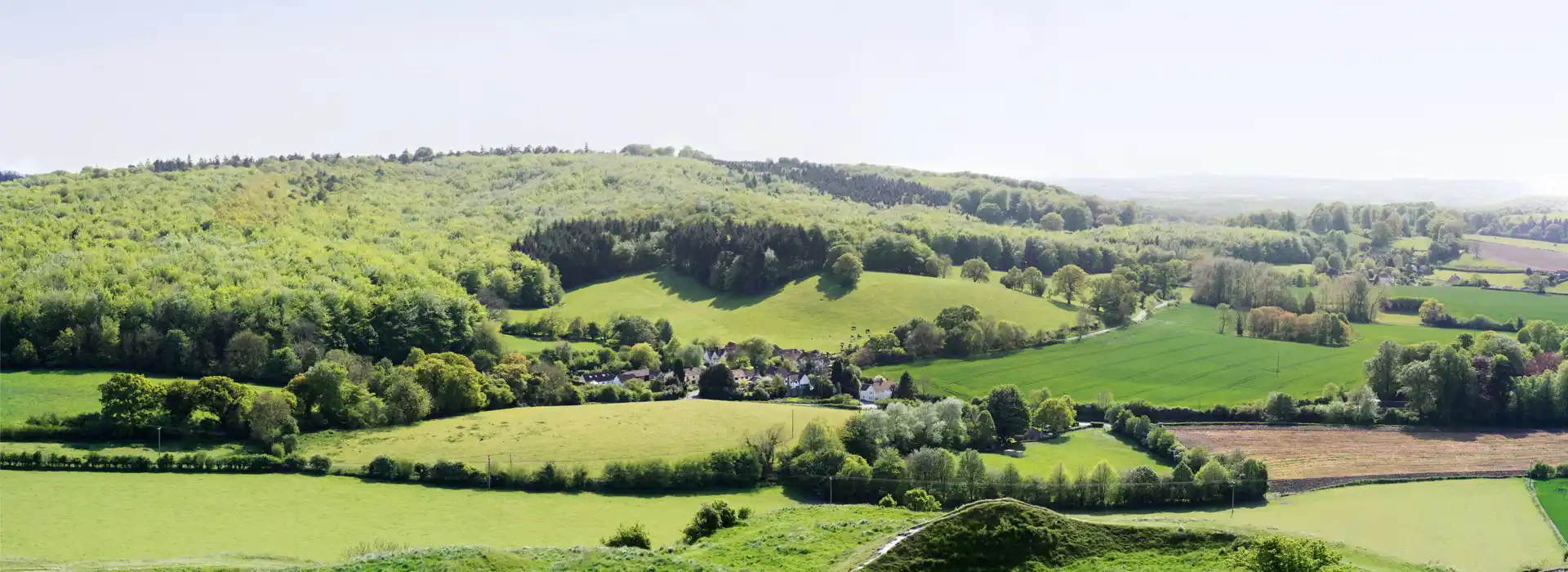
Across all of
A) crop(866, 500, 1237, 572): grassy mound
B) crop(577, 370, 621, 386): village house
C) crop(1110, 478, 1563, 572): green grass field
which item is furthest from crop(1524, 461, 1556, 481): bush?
crop(577, 370, 621, 386): village house

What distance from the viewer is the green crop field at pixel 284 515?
4325 centimetres

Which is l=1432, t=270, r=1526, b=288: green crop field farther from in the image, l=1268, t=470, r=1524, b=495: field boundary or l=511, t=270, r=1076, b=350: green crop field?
l=1268, t=470, r=1524, b=495: field boundary

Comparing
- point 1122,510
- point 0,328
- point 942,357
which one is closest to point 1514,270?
point 942,357

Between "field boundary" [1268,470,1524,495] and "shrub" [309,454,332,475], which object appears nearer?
"shrub" [309,454,332,475]

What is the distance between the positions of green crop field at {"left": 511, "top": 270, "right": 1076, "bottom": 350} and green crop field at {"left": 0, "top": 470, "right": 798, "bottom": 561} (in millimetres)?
42711

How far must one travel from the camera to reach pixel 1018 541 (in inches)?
1296

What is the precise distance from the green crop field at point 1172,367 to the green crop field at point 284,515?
99.9ft

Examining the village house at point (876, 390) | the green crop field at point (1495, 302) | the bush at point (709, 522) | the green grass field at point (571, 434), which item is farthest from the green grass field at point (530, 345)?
the green crop field at point (1495, 302)

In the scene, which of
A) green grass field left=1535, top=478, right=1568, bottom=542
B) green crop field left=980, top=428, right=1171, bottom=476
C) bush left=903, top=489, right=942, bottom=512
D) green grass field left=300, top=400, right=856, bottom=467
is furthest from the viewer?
green crop field left=980, top=428, right=1171, bottom=476

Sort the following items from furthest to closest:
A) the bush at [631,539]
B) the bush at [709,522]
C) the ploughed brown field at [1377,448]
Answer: the ploughed brown field at [1377,448], the bush at [709,522], the bush at [631,539]

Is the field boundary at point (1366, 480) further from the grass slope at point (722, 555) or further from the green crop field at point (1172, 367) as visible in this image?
the grass slope at point (722, 555)

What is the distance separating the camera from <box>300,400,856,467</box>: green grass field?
5778cm

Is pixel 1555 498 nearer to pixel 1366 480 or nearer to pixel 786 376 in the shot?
pixel 1366 480

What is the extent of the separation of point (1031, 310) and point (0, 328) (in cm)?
7754
